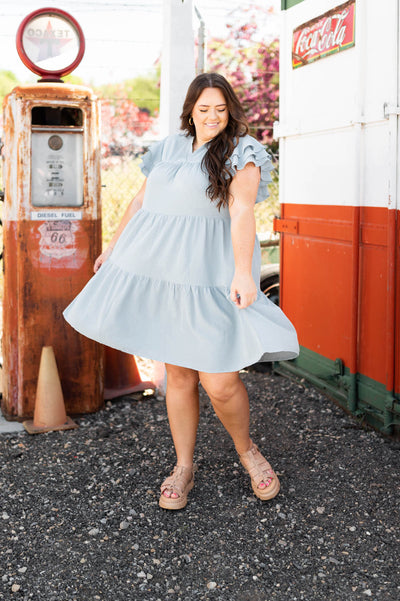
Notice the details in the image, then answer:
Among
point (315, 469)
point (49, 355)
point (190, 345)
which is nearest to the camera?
point (190, 345)

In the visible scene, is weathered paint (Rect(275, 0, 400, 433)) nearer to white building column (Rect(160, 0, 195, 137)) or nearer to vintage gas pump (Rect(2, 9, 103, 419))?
white building column (Rect(160, 0, 195, 137))

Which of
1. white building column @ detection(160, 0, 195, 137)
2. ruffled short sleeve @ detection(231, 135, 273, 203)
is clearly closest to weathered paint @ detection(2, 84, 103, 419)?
white building column @ detection(160, 0, 195, 137)

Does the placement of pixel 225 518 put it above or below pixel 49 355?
below

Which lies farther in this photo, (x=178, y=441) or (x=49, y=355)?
(x=49, y=355)

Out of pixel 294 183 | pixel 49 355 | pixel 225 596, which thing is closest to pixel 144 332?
pixel 225 596

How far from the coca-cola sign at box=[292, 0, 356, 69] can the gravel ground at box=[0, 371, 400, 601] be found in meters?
2.25

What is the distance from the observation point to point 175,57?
439 cm

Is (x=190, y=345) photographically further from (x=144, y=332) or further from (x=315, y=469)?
(x=315, y=469)

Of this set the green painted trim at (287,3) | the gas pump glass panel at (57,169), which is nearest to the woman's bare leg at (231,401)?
the gas pump glass panel at (57,169)

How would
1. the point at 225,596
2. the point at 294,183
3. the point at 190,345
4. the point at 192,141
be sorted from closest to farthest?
the point at 225,596 → the point at 190,345 → the point at 192,141 → the point at 294,183

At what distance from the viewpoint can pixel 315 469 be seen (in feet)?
11.7

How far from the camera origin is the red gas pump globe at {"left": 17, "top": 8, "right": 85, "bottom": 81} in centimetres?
411

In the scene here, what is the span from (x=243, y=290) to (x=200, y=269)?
227mm

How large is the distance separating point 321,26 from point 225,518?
299cm
